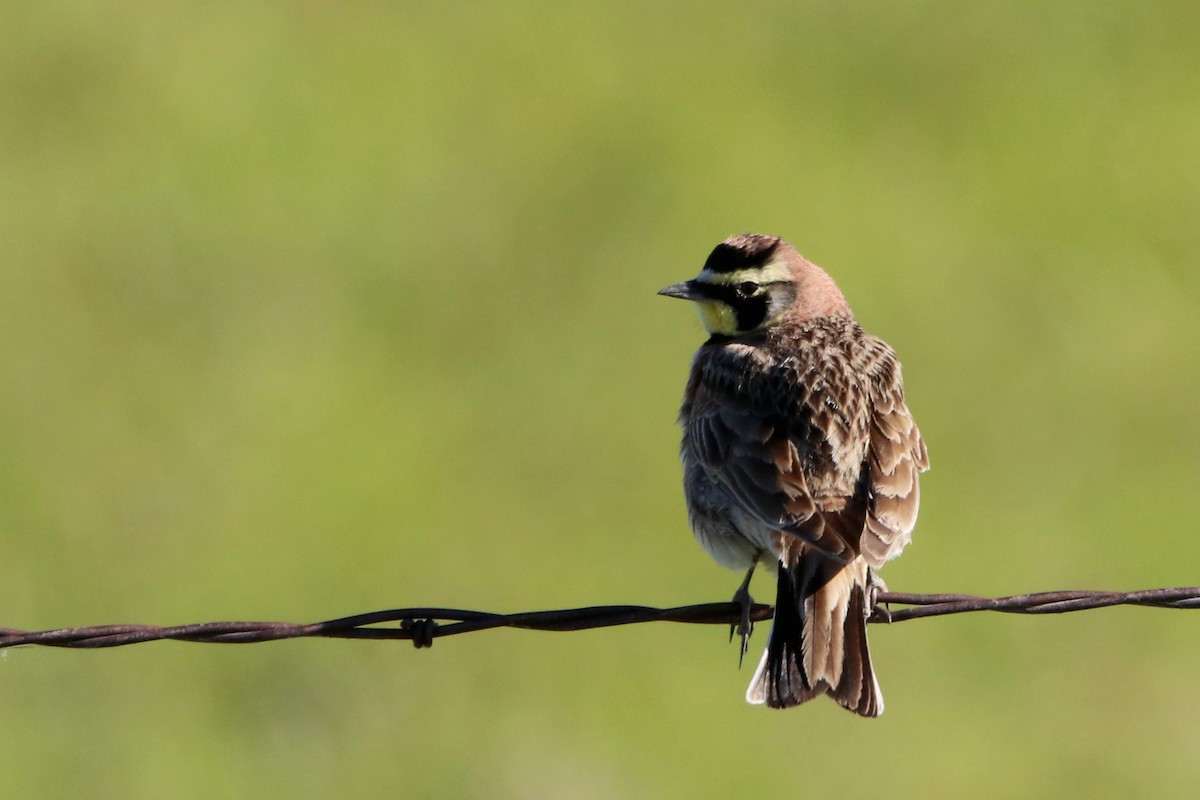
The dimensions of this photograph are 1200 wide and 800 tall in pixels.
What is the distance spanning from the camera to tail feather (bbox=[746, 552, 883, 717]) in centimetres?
728

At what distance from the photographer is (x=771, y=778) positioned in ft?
41.5

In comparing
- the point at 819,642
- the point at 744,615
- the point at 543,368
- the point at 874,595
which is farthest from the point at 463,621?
the point at 543,368

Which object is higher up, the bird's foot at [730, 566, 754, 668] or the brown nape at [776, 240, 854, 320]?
the brown nape at [776, 240, 854, 320]

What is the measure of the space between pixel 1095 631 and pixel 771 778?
3.13 m

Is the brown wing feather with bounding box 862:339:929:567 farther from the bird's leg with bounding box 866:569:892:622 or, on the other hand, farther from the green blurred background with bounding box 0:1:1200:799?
the green blurred background with bounding box 0:1:1200:799

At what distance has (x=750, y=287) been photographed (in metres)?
9.49

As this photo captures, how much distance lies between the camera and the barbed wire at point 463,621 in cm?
648

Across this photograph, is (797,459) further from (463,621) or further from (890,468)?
(463,621)

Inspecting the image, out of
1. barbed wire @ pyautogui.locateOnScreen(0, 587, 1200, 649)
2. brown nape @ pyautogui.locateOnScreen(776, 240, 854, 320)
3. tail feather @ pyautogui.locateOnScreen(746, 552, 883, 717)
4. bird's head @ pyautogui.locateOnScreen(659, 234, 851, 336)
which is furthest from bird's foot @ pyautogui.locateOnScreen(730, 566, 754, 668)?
brown nape @ pyautogui.locateOnScreen(776, 240, 854, 320)

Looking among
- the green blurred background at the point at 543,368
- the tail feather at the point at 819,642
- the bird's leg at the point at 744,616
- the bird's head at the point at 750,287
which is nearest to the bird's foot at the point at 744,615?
the bird's leg at the point at 744,616

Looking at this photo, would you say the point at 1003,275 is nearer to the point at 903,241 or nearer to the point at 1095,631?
the point at 903,241

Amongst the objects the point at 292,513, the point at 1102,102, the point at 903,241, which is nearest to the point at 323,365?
the point at 292,513

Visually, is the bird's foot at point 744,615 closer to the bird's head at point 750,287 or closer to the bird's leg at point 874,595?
the bird's leg at point 874,595

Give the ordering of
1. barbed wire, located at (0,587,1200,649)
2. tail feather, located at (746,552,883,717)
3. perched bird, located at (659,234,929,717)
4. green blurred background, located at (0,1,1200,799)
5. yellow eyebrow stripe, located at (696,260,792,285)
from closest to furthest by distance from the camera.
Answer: barbed wire, located at (0,587,1200,649) < tail feather, located at (746,552,883,717) < perched bird, located at (659,234,929,717) < yellow eyebrow stripe, located at (696,260,792,285) < green blurred background, located at (0,1,1200,799)
